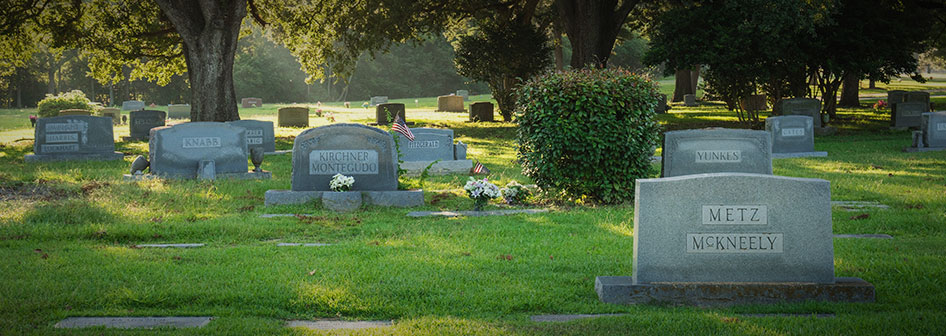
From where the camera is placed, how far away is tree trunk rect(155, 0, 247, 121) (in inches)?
860

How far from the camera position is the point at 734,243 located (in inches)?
225

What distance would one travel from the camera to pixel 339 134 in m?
11.3

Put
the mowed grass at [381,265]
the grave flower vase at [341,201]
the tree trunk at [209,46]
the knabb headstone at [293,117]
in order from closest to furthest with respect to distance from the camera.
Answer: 1. the mowed grass at [381,265]
2. the grave flower vase at [341,201]
3. the tree trunk at [209,46]
4. the knabb headstone at [293,117]

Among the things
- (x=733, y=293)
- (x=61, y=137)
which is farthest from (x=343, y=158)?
(x=61, y=137)

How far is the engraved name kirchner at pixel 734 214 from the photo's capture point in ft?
18.5

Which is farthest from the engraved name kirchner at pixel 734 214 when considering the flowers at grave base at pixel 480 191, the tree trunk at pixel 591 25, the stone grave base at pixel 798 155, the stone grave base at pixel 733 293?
the tree trunk at pixel 591 25

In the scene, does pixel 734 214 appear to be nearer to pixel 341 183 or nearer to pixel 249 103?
pixel 341 183

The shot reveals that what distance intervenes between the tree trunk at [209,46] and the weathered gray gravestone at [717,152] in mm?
15437

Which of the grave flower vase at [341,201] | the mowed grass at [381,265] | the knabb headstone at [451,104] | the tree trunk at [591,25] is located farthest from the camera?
the knabb headstone at [451,104]

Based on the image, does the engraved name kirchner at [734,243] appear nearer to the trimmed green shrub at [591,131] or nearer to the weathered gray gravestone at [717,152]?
the trimmed green shrub at [591,131]

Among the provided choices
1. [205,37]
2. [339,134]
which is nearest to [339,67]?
[205,37]

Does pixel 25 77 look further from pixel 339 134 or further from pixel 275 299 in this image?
pixel 275 299

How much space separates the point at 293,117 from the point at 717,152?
25405mm

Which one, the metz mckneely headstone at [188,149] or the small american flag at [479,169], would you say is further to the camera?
the small american flag at [479,169]
